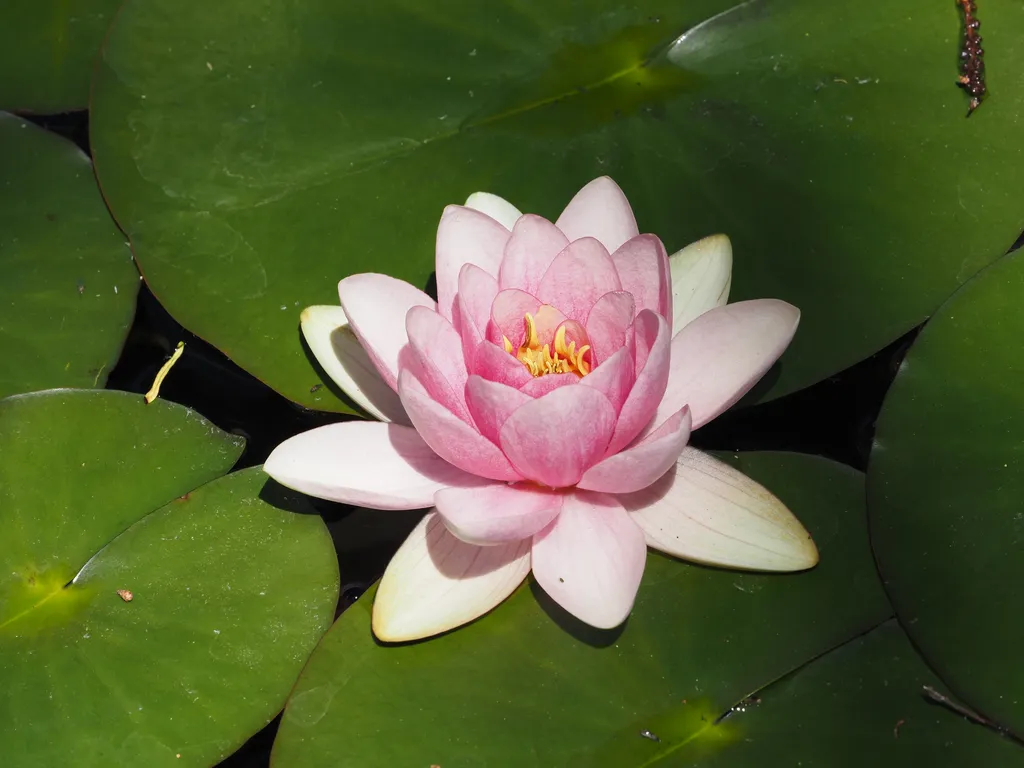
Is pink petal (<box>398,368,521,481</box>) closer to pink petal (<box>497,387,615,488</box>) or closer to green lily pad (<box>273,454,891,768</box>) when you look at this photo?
pink petal (<box>497,387,615,488</box>)

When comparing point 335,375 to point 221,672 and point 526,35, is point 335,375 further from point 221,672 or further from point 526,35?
point 526,35

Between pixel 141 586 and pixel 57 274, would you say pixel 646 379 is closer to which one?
pixel 141 586

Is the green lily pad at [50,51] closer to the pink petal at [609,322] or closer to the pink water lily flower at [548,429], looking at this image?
the pink water lily flower at [548,429]

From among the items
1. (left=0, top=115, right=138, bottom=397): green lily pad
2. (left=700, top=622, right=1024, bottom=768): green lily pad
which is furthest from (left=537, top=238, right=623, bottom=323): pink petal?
(left=0, top=115, right=138, bottom=397): green lily pad

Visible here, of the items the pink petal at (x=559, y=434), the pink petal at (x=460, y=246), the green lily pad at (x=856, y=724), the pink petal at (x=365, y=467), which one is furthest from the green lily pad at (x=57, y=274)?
the green lily pad at (x=856, y=724)

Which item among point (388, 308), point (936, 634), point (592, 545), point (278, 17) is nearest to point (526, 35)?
point (278, 17)

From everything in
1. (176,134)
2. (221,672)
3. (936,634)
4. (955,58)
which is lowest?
(221,672)
